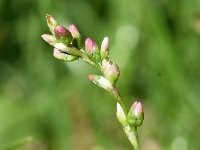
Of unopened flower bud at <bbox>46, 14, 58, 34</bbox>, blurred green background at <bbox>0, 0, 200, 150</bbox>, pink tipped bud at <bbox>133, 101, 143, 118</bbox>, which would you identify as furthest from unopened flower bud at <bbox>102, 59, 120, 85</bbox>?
blurred green background at <bbox>0, 0, 200, 150</bbox>

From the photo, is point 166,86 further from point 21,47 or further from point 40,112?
point 21,47

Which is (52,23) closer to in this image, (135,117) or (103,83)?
(103,83)

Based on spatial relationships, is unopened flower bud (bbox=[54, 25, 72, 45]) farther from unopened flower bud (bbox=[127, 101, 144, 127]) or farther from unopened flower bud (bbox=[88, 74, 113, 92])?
unopened flower bud (bbox=[127, 101, 144, 127])

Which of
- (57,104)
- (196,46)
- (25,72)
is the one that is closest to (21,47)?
(25,72)

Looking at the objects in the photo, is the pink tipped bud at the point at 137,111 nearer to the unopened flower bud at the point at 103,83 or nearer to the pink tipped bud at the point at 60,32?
the unopened flower bud at the point at 103,83

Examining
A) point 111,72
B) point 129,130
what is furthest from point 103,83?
point 129,130

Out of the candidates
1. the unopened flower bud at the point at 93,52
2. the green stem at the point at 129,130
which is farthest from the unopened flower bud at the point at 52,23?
the green stem at the point at 129,130

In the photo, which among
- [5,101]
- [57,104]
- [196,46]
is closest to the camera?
[57,104]

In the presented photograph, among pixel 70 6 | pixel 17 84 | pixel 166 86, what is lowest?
pixel 166 86
